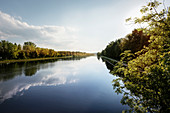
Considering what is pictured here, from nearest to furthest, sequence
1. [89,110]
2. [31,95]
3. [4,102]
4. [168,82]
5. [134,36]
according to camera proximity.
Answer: [168,82], [89,110], [4,102], [31,95], [134,36]

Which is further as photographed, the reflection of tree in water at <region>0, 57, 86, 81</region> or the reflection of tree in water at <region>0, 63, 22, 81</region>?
the reflection of tree in water at <region>0, 57, 86, 81</region>

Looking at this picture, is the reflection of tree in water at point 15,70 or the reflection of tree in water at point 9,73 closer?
the reflection of tree in water at point 9,73

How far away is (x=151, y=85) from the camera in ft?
9.28

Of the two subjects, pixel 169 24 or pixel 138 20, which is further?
pixel 138 20

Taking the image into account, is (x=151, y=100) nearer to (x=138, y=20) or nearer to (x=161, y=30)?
(x=161, y=30)

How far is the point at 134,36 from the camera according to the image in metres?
22.1

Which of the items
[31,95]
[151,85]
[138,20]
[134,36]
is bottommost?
[31,95]

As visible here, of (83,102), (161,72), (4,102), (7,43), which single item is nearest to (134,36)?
(83,102)

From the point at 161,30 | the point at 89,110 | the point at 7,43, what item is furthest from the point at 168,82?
the point at 7,43

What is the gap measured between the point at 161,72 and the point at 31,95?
1188 centimetres

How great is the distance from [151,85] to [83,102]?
6977 mm

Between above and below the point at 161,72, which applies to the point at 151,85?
below

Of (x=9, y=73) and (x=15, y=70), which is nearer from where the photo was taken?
(x=9, y=73)

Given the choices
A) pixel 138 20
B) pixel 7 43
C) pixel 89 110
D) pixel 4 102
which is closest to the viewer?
pixel 138 20
